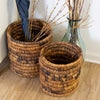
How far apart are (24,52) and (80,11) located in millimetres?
505

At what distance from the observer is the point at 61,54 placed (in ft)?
4.82

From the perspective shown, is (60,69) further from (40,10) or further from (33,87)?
(40,10)

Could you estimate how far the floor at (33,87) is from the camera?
1366 millimetres

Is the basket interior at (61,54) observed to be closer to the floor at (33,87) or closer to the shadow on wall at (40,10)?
the floor at (33,87)

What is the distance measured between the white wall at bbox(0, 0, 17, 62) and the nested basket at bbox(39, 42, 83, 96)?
0.35 m

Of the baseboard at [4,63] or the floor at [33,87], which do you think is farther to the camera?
the baseboard at [4,63]

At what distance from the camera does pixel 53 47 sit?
142cm

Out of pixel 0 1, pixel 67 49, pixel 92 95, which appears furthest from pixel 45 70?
pixel 0 1

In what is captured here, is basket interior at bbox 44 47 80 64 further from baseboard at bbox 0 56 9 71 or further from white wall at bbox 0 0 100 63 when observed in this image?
baseboard at bbox 0 56 9 71

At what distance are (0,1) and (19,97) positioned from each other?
68 centimetres

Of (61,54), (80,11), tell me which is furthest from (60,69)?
(80,11)

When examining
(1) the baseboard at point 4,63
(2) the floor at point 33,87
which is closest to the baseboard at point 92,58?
(2) the floor at point 33,87

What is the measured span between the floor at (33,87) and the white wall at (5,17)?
0.18 meters

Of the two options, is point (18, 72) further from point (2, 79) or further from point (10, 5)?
point (10, 5)
